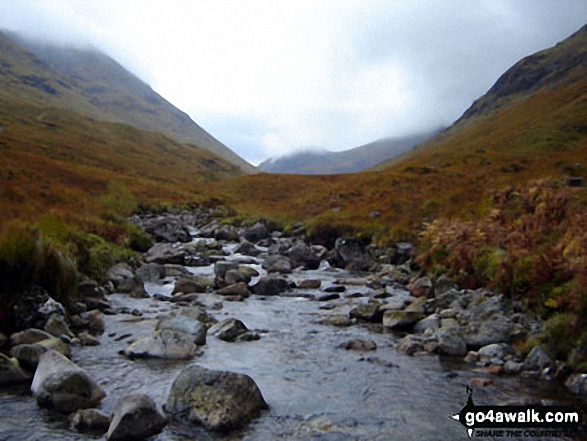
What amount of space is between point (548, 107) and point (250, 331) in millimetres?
119145

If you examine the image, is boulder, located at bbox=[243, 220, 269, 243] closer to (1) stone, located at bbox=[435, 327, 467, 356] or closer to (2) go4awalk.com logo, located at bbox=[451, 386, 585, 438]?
(1) stone, located at bbox=[435, 327, 467, 356]

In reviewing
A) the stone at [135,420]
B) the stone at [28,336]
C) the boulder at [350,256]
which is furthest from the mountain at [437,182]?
the stone at [28,336]

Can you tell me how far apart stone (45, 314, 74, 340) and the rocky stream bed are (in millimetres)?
31

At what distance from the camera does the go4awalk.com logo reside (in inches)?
281

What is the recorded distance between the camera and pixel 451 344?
1082 cm

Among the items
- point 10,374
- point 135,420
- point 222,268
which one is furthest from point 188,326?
point 222,268

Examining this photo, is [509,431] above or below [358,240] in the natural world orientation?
below

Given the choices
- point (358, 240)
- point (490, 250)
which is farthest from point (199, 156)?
point (490, 250)

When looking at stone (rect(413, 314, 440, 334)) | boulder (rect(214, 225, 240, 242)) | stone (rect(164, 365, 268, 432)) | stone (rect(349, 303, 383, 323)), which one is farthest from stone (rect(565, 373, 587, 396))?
boulder (rect(214, 225, 240, 242))

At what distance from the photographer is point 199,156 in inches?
7111

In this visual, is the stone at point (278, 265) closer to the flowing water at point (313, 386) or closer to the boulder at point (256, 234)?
the flowing water at point (313, 386)

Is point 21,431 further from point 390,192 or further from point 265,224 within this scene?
point 390,192

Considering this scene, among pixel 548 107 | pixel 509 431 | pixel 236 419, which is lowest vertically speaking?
pixel 509 431

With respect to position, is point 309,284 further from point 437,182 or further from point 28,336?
point 437,182
